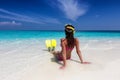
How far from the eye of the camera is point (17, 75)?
12.7 ft

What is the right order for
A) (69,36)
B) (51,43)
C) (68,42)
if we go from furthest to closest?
(51,43)
(68,42)
(69,36)

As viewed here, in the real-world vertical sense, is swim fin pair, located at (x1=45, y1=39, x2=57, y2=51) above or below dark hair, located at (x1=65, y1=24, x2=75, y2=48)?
below

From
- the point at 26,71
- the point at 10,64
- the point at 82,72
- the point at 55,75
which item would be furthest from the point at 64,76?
the point at 10,64

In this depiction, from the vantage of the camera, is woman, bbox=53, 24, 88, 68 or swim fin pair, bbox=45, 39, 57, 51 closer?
woman, bbox=53, 24, 88, 68

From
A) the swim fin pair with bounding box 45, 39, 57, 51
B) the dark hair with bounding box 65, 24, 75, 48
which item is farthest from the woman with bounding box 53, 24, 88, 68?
the swim fin pair with bounding box 45, 39, 57, 51

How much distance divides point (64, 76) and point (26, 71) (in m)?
0.96

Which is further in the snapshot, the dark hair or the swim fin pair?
the swim fin pair

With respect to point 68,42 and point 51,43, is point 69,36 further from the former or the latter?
point 51,43

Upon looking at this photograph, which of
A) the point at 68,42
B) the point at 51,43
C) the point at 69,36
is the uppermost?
the point at 69,36

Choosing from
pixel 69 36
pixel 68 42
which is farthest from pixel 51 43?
pixel 69 36

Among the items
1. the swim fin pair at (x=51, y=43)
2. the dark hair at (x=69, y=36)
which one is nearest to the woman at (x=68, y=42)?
the dark hair at (x=69, y=36)

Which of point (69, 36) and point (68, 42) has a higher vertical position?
point (69, 36)

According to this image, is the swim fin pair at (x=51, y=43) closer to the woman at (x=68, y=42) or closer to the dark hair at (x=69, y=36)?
the woman at (x=68, y=42)

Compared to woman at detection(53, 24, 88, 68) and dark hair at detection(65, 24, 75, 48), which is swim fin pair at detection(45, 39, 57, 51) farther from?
dark hair at detection(65, 24, 75, 48)
